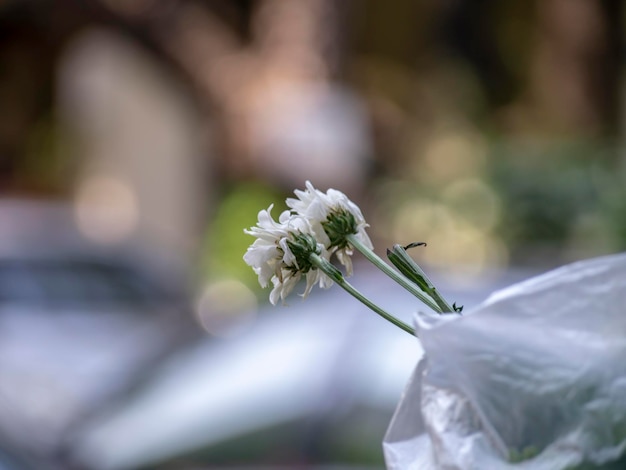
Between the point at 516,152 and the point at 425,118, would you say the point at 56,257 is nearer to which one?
the point at 516,152

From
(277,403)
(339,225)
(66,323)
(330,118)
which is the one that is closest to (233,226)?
(330,118)

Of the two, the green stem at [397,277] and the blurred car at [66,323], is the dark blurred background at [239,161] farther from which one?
the green stem at [397,277]

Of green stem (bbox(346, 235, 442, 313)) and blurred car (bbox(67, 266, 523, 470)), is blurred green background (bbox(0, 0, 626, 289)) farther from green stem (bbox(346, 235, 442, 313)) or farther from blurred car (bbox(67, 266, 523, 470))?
green stem (bbox(346, 235, 442, 313))

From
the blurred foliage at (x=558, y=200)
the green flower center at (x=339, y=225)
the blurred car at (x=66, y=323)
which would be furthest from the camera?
the blurred foliage at (x=558, y=200)

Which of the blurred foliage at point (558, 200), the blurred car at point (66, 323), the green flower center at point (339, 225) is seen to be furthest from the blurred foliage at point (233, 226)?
the green flower center at point (339, 225)

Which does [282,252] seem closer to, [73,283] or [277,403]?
[277,403]
